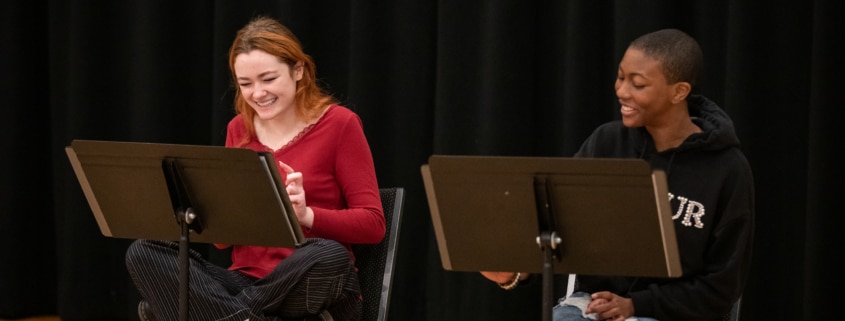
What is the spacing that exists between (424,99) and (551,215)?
185 centimetres

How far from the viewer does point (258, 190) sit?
2.54 meters

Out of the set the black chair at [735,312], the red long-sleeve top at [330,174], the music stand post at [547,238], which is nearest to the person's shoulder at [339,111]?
the red long-sleeve top at [330,174]

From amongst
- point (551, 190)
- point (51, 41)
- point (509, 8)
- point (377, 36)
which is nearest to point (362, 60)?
point (377, 36)

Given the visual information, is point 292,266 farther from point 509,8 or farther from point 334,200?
point 509,8

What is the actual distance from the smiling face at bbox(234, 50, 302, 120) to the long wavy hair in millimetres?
22

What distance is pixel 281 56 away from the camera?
3.07 m

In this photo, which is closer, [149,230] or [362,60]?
[149,230]

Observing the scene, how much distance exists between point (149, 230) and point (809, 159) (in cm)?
206

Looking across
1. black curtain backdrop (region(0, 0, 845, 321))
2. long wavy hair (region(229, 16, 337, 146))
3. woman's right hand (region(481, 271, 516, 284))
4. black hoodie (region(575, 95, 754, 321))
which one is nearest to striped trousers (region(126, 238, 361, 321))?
woman's right hand (region(481, 271, 516, 284))

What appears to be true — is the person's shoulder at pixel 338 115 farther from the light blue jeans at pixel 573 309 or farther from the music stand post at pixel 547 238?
the music stand post at pixel 547 238

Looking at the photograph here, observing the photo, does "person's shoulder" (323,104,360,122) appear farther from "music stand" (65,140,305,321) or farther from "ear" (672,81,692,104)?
"ear" (672,81,692,104)

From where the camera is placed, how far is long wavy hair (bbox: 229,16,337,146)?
306 centimetres

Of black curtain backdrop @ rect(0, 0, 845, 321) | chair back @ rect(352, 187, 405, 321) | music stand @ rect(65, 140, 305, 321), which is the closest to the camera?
music stand @ rect(65, 140, 305, 321)

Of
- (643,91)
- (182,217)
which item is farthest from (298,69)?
(643,91)
